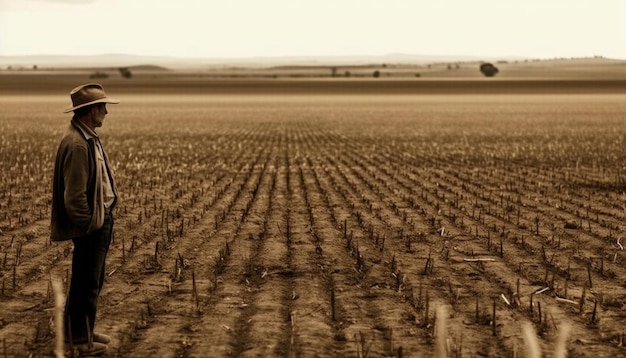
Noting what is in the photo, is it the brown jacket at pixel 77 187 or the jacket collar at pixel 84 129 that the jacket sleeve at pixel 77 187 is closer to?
the brown jacket at pixel 77 187

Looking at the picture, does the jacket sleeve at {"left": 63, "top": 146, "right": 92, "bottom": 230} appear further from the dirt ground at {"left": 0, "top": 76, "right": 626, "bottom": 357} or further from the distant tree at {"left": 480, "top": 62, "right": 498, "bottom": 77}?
the distant tree at {"left": 480, "top": 62, "right": 498, "bottom": 77}

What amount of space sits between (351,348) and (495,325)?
1.19 metres

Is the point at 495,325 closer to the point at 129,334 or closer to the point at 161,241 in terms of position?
the point at 129,334

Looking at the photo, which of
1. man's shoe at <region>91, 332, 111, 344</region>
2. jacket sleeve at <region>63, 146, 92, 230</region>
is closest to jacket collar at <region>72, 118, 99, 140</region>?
jacket sleeve at <region>63, 146, 92, 230</region>

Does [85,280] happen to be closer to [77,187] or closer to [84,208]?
[84,208]

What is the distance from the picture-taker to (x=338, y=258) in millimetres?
8141

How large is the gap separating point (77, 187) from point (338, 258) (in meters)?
3.73

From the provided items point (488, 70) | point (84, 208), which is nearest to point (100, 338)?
point (84, 208)

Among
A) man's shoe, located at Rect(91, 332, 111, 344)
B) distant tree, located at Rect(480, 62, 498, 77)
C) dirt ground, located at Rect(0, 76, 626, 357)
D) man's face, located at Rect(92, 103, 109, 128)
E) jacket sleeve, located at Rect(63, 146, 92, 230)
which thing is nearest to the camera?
jacket sleeve, located at Rect(63, 146, 92, 230)

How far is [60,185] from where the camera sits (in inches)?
200

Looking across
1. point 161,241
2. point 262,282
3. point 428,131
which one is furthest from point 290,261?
point 428,131

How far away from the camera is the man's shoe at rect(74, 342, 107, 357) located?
16.8 ft

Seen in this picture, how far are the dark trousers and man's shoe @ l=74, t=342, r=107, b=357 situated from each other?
0.05 m

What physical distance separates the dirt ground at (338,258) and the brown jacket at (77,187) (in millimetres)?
880
